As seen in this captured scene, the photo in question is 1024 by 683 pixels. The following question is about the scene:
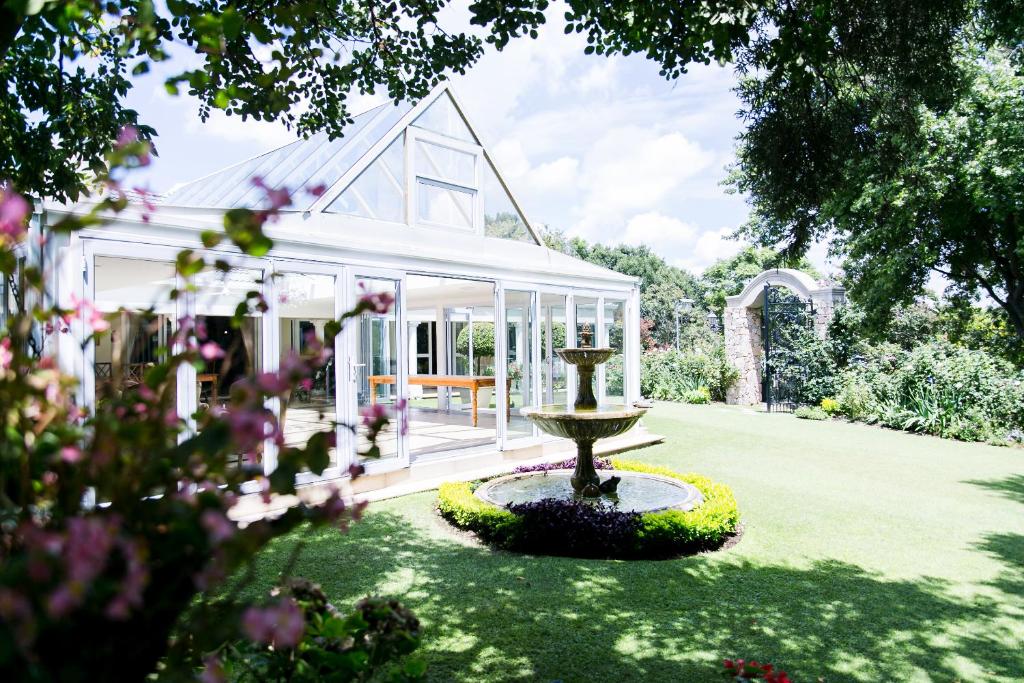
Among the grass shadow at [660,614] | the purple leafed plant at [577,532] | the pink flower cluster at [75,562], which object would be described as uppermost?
the pink flower cluster at [75,562]

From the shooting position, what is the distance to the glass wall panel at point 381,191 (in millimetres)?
8406

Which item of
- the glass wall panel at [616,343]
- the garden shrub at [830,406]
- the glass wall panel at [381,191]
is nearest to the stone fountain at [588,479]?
the glass wall panel at [381,191]

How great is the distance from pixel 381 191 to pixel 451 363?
789cm

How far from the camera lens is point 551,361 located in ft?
36.2

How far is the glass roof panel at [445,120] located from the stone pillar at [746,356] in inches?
433

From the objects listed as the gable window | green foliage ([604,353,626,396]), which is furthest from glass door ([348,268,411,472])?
green foliage ([604,353,626,396])

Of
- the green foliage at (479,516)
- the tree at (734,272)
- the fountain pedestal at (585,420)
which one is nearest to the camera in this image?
the green foliage at (479,516)

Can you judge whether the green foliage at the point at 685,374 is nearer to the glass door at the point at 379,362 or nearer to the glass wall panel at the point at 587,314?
the glass wall panel at the point at 587,314

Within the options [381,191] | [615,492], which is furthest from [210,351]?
[381,191]

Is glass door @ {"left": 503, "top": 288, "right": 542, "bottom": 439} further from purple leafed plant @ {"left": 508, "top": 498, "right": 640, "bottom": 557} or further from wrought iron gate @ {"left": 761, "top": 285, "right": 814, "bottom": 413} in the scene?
wrought iron gate @ {"left": 761, "top": 285, "right": 814, "bottom": 413}

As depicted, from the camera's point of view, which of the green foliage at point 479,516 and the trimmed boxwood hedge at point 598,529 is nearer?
the trimmed boxwood hedge at point 598,529

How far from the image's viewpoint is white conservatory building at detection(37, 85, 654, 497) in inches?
251

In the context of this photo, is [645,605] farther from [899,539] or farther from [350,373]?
[350,373]

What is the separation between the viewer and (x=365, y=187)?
867 cm
